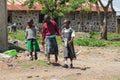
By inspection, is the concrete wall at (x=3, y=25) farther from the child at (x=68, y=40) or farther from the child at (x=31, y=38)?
the child at (x=68, y=40)

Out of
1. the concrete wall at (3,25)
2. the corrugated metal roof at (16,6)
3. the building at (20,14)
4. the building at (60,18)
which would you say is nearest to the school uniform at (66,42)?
the concrete wall at (3,25)

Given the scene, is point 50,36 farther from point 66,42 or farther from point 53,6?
point 53,6

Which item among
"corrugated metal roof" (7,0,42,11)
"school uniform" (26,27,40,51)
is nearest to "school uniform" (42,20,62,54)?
"school uniform" (26,27,40,51)

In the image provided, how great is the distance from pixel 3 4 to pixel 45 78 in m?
6.77

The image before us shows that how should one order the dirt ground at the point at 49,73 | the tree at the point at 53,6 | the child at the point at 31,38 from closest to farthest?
the dirt ground at the point at 49,73 → the child at the point at 31,38 → the tree at the point at 53,6

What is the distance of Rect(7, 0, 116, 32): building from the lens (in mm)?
42969

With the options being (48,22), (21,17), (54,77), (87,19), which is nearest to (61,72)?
(54,77)

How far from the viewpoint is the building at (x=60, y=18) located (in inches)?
1692

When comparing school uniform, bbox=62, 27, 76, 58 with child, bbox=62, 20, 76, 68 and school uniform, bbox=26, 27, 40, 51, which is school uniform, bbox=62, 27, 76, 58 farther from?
school uniform, bbox=26, 27, 40, 51

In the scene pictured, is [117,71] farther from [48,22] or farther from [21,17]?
[21,17]

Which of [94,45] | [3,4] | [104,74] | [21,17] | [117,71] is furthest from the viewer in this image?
[21,17]

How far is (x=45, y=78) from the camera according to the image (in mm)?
11758

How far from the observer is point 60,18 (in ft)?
148

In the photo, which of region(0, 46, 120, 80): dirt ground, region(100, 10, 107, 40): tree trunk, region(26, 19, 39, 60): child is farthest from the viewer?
region(100, 10, 107, 40): tree trunk
